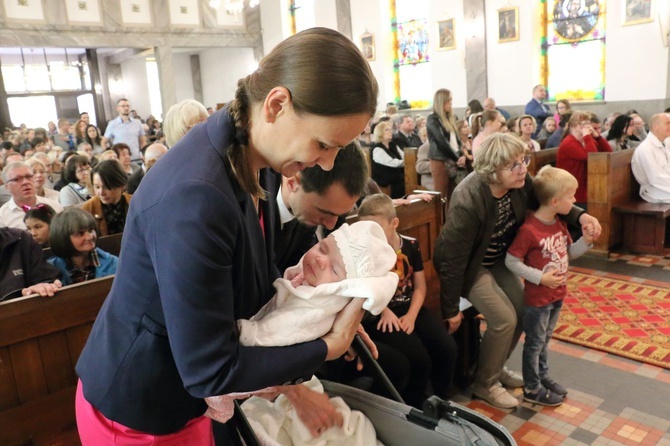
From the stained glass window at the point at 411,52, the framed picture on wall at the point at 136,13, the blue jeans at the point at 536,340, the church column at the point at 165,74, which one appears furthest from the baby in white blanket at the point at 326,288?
the framed picture on wall at the point at 136,13

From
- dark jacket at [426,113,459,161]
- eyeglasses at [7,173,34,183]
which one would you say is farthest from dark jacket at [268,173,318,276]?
dark jacket at [426,113,459,161]

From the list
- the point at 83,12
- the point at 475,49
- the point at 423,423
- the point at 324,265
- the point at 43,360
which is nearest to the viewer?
the point at 324,265

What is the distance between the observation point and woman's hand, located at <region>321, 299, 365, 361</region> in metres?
1.22

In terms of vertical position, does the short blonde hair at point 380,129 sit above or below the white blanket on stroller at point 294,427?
above

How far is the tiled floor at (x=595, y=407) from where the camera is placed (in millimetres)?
2795

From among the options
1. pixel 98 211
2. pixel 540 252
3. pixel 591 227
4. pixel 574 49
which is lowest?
pixel 540 252

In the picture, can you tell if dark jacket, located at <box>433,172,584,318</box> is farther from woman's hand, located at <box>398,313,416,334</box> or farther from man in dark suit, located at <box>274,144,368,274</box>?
man in dark suit, located at <box>274,144,368,274</box>

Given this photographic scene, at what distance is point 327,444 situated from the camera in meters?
1.73

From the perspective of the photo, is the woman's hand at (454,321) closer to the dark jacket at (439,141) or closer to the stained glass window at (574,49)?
the dark jacket at (439,141)

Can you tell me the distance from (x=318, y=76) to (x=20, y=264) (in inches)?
94.0

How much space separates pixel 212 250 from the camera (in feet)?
3.22

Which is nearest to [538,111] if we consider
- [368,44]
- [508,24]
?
[508,24]

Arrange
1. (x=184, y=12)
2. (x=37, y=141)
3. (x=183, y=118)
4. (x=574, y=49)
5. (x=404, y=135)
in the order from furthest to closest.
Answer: (x=184, y=12), (x=574, y=49), (x=37, y=141), (x=404, y=135), (x=183, y=118)

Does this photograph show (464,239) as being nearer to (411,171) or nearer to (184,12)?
(411,171)
